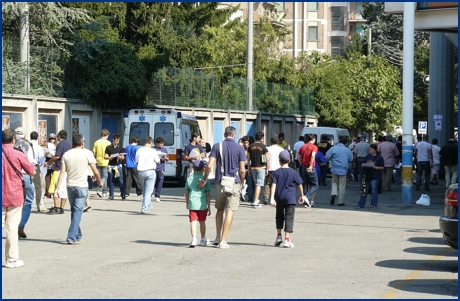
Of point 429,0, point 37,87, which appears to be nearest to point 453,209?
point 429,0

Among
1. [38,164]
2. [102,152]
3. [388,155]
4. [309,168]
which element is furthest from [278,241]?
[388,155]

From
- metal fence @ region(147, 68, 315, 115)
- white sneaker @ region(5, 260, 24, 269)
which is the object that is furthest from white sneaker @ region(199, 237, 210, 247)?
metal fence @ region(147, 68, 315, 115)

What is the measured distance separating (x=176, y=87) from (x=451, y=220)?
29.9m

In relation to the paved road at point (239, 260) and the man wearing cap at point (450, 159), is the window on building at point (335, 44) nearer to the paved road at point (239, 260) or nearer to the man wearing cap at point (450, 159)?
the man wearing cap at point (450, 159)

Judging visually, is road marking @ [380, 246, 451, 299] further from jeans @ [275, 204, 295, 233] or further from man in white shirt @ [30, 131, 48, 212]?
man in white shirt @ [30, 131, 48, 212]

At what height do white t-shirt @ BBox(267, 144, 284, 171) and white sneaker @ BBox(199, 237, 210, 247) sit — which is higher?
white t-shirt @ BBox(267, 144, 284, 171)

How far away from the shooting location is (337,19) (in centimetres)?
9750

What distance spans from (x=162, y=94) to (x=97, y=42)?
518cm

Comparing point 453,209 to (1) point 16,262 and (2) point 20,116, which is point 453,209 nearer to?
(1) point 16,262

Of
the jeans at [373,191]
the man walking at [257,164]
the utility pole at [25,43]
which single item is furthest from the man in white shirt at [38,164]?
the utility pole at [25,43]

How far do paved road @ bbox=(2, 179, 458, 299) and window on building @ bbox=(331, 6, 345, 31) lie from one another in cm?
7965

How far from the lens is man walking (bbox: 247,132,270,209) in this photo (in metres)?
21.5

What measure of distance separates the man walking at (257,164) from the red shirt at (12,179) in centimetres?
1008

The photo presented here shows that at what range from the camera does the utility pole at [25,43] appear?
30.2m
